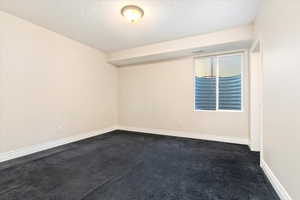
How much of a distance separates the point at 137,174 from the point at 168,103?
2673 mm

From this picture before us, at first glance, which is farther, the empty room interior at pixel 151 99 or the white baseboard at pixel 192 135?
the white baseboard at pixel 192 135

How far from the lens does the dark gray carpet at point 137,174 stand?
1646 millimetres

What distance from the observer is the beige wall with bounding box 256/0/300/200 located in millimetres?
1290

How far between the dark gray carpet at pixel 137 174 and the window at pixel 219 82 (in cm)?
120

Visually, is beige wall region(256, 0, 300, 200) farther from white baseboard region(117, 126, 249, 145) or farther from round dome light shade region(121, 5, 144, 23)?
round dome light shade region(121, 5, 144, 23)

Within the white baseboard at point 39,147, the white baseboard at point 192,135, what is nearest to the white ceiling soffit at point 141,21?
the white baseboard at point 39,147

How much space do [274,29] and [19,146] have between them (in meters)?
4.64

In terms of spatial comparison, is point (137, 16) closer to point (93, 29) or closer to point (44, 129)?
point (93, 29)

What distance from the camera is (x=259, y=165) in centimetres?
233

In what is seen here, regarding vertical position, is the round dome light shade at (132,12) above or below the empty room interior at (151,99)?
above

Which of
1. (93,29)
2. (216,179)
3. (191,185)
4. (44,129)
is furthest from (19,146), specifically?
(216,179)

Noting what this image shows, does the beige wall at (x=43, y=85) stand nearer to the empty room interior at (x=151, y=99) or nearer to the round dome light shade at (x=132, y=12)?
the empty room interior at (x=151, y=99)

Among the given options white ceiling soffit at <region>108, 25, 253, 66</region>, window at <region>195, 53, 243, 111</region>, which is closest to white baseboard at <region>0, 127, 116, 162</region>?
white ceiling soffit at <region>108, 25, 253, 66</region>

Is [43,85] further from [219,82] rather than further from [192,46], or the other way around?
[219,82]
